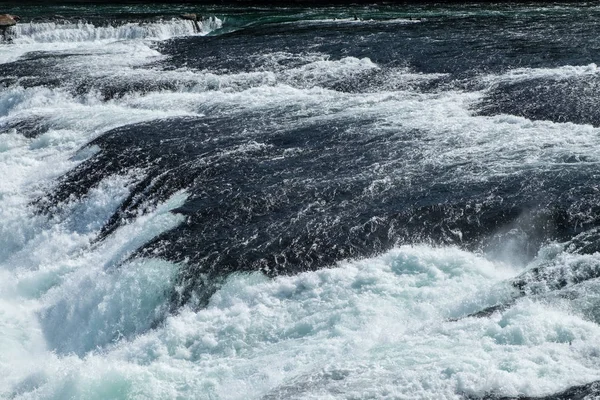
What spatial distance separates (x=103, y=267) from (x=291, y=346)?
356 cm

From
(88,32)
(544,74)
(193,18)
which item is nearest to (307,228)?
(544,74)

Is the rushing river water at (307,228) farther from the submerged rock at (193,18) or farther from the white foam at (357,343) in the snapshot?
the submerged rock at (193,18)

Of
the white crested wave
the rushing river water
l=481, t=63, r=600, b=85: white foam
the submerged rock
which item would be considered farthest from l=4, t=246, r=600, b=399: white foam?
the submerged rock

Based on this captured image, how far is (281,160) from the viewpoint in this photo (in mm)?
13172

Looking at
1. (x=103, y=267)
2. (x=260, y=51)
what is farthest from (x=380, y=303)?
(x=260, y=51)

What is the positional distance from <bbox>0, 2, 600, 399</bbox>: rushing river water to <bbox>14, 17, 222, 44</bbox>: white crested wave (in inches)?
237

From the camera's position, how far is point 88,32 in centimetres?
2536

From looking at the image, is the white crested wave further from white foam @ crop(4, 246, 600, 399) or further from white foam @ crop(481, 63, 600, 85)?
white foam @ crop(4, 246, 600, 399)

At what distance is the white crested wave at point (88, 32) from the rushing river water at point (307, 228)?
601cm

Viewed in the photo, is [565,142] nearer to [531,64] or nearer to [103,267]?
[531,64]

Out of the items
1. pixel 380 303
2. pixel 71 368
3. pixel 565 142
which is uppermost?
pixel 565 142

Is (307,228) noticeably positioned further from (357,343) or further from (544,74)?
(544,74)

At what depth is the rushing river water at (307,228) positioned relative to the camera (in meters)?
8.40

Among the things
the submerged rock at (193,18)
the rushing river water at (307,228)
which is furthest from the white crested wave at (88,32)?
the rushing river water at (307,228)
